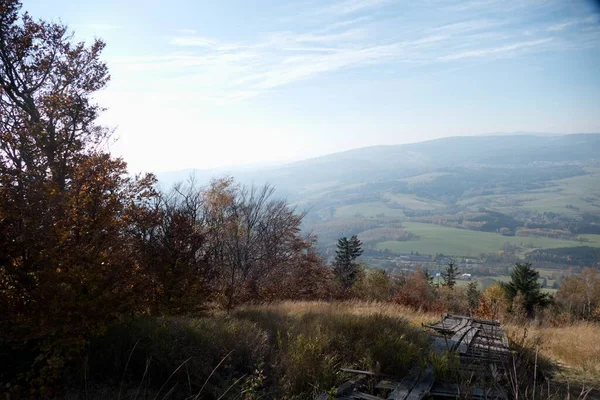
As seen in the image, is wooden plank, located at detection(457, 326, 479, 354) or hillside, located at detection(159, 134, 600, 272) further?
hillside, located at detection(159, 134, 600, 272)

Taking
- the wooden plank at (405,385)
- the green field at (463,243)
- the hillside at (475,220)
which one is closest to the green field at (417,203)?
the hillside at (475,220)

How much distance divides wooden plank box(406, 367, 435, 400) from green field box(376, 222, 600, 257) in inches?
3905

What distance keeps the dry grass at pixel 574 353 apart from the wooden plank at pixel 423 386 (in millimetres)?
1618

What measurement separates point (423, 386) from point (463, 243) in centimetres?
11219

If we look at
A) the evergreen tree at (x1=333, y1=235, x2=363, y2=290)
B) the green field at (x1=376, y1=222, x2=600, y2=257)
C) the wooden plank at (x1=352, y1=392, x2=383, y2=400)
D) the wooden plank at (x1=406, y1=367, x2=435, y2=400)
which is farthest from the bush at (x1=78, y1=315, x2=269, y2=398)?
the green field at (x1=376, y1=222, x2=600, y2=257)

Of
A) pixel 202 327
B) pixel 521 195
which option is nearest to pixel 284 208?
pixel 202 327

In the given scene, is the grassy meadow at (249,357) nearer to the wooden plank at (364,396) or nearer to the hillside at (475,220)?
the wooden plank at (364,396)

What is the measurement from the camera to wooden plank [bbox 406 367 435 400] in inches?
195

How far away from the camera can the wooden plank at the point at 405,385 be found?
4.96m

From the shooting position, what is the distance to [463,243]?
10781cm

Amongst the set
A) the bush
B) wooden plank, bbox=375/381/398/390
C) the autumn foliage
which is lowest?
wooden plank, bbox=375/381/398/390

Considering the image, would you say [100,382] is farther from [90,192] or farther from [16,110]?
[16,110]

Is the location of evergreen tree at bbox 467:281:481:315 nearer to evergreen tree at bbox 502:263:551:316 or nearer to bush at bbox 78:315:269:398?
bush at bbox 78:315:269:398

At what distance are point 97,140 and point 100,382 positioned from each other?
5783 millimetres
